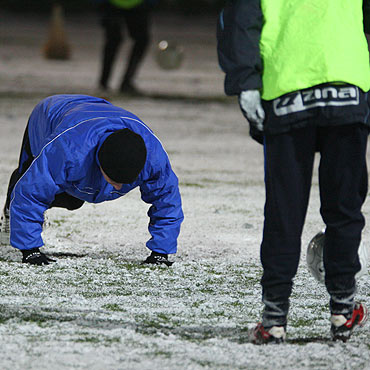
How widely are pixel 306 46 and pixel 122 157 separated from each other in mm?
1154

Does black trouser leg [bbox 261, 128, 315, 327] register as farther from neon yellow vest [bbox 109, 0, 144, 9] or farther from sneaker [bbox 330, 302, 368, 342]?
neon yellow vest [bbox 109, 0, 144, 9]

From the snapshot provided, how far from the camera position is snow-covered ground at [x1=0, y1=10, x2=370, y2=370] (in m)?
2.98

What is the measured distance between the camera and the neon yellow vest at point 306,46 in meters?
2.83

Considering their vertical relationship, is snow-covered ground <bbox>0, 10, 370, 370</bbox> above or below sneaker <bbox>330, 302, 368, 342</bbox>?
below

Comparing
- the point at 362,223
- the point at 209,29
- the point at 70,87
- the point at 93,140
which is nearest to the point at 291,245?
the point at 362,223

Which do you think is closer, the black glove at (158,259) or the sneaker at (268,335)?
the sneaker at (268,335)

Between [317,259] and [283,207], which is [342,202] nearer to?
[283,207]

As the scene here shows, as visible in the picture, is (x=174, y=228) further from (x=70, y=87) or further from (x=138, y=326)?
(x=70, y=87)

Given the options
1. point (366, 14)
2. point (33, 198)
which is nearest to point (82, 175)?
point (33, 198)

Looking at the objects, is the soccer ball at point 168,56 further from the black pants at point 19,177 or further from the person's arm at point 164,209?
the person's arm at point 164,209

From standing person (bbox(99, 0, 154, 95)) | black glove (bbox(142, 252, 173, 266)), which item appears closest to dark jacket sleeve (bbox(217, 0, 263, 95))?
black glove (bbox(142, 252, 173, 266))

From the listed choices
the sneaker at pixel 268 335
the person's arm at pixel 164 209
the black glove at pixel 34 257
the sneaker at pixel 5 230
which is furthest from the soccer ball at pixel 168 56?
the sneaker at pixel 268 335

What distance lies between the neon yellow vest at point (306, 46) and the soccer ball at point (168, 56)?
40.2 ft

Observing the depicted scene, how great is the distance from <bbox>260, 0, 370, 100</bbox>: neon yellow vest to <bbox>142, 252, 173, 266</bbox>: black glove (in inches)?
64.1
